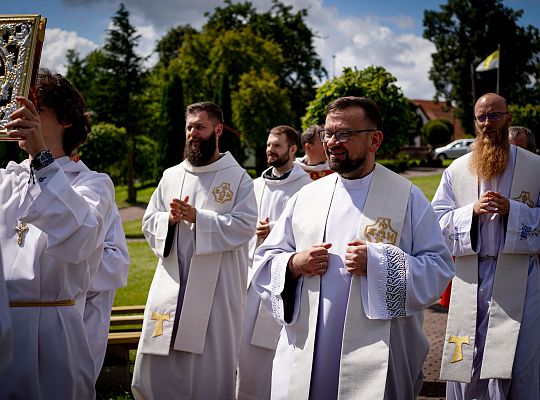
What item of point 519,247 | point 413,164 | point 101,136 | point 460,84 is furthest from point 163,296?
point 460,84

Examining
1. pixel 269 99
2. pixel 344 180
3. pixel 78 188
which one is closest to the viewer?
pixel 78 188

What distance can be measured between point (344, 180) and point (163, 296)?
96.6 inches

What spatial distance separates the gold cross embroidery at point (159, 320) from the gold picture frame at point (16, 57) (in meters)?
3.31

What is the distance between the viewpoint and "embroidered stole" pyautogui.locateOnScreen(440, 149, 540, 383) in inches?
204

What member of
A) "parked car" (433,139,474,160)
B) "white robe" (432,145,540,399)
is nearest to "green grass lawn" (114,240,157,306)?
"white robe" (432,145,540,399)

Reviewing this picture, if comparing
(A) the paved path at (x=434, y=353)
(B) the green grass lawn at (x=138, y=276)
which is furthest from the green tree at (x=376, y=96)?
(A) the paved path at (x=434, y=353)

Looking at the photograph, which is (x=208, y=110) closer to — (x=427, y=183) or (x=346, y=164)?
(x=346, y=164)

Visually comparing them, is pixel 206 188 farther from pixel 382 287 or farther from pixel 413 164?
pixel 413 164

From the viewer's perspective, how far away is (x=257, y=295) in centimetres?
668

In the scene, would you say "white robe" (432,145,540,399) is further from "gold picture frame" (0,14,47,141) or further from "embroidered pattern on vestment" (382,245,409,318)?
"gold picture frame" (0,14,47,141)

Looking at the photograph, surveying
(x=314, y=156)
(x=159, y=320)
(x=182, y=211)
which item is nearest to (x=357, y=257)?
(x=182, y=211)

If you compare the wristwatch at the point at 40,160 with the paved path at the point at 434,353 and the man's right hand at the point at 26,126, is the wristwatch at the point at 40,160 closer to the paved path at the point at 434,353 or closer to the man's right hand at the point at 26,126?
the man's right hand at the point at 26,126

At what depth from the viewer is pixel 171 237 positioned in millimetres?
6145

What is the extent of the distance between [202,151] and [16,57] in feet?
11.4
